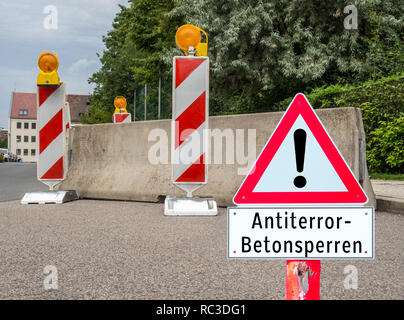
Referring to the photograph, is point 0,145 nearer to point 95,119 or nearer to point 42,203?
point 95,119

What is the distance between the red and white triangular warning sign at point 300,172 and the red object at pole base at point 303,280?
0.95ft

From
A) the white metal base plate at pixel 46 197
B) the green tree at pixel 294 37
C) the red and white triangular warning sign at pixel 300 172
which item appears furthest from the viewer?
the green tree at pixel 294 37

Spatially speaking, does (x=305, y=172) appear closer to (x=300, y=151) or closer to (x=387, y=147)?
(x=300, y=151)

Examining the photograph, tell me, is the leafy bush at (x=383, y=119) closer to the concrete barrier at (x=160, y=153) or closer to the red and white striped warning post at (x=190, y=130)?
the concrete barrier at (x=160, y=153)

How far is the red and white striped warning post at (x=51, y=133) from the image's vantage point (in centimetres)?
807

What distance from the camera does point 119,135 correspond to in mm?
8891

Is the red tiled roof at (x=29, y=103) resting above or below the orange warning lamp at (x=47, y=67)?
above

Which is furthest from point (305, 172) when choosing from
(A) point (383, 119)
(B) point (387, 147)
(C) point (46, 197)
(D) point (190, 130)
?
(A) point (383, 119)

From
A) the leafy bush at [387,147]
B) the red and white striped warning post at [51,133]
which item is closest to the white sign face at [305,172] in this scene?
the red and white striped warning post at [51,133]

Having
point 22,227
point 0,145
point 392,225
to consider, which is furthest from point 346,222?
point 0,145

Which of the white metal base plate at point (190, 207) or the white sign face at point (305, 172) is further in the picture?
the white metal base plate at point (190, 207)

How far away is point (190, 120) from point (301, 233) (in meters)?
4.76

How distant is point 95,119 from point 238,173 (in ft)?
118

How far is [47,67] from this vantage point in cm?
816
